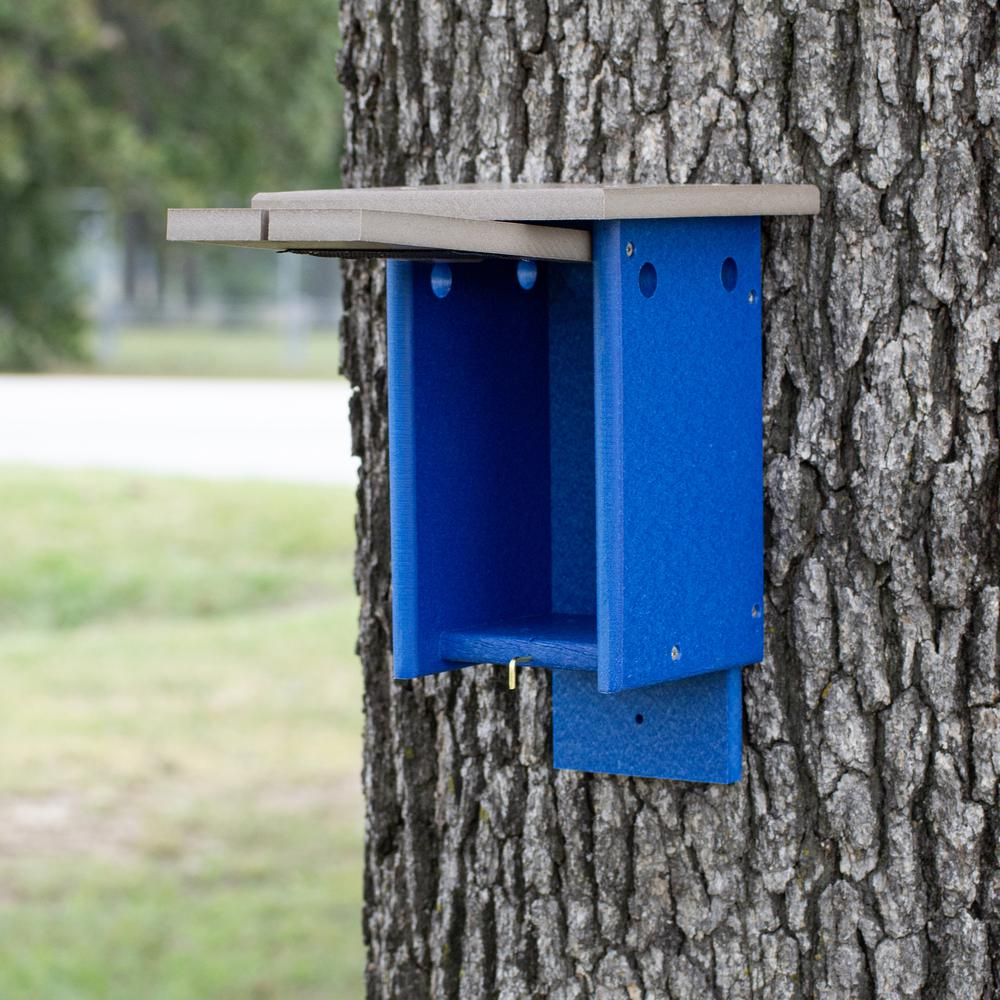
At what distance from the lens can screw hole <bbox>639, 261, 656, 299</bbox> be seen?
163 cm

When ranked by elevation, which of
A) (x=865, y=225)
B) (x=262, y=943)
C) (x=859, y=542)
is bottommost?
(x=262, y=943)

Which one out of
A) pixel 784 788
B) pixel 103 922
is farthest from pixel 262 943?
pixel 784 788

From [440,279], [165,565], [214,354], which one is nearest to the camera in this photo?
[440,279]

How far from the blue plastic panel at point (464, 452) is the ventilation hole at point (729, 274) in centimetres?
24

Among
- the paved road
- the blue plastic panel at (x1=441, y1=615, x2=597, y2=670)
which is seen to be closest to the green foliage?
the paved road

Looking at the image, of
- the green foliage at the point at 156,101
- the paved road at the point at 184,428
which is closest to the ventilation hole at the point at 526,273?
the paved road at the point at 184,428

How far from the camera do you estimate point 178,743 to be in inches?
241

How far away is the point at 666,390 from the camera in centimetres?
167

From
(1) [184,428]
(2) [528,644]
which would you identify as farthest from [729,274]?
(1) [184,428]

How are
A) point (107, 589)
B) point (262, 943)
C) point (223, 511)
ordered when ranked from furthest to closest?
1. point (223, 511)
2. point (107, 589)
3. point (262, 943)

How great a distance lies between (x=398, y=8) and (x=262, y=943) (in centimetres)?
306

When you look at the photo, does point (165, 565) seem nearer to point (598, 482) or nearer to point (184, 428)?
point (184, 428)

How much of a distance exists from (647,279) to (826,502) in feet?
1.17

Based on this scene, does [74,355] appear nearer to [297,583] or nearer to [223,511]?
[223,511]
